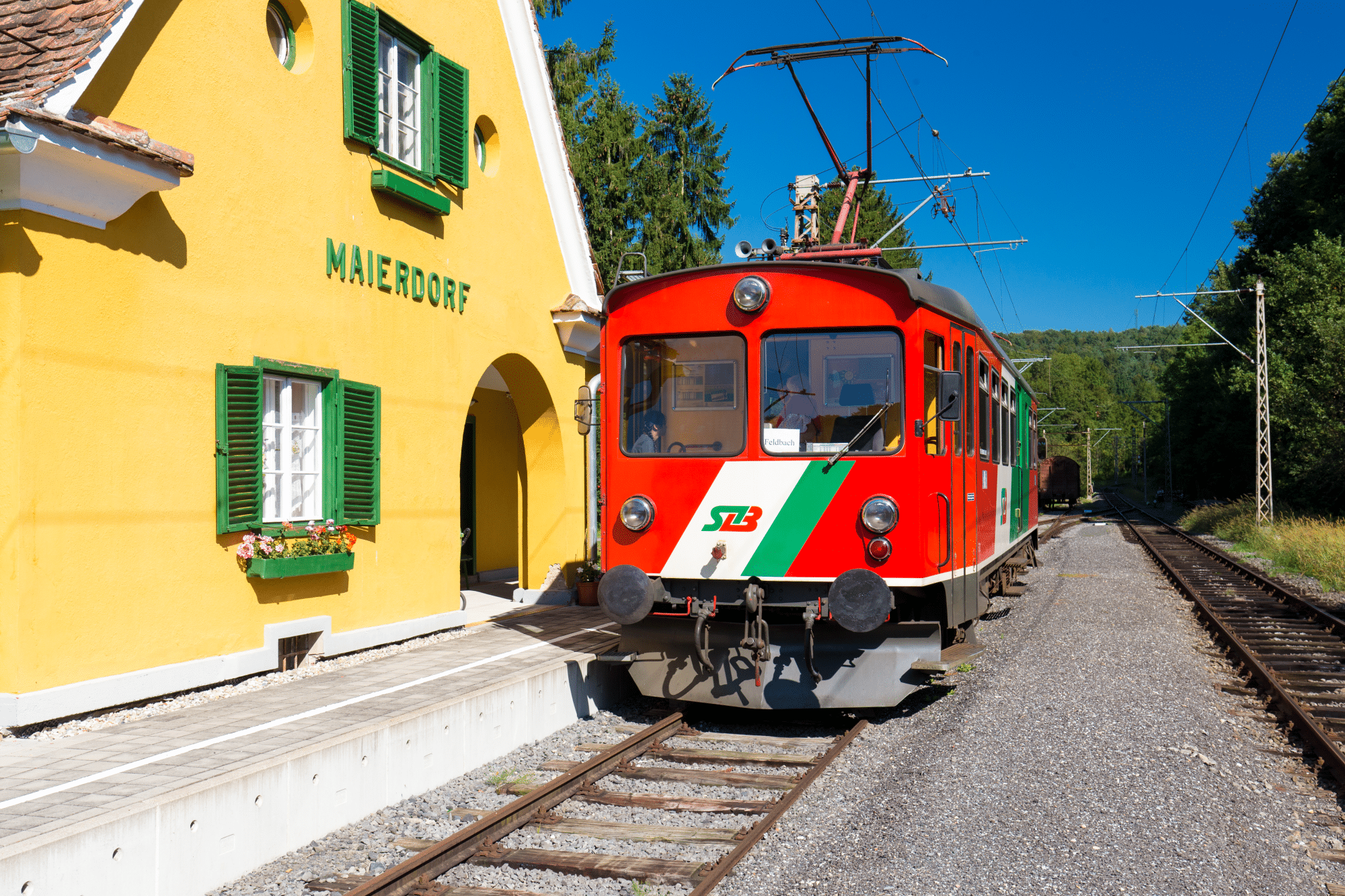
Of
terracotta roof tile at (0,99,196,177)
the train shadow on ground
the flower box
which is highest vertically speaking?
terracotta roof tile at (0,99,196,177)

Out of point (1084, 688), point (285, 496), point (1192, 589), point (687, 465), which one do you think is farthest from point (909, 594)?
point (1192, 589)

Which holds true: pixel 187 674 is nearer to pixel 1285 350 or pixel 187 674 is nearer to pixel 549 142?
pixel 549 142

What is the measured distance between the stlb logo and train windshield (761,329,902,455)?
0.44 m

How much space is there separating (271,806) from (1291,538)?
74.4ft

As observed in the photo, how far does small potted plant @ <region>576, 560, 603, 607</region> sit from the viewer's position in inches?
491

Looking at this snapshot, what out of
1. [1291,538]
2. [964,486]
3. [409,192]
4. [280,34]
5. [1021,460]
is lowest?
[1291,538]

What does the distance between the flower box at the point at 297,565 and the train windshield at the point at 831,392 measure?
351 centimetres

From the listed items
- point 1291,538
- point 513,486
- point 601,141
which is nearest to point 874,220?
point 601,141

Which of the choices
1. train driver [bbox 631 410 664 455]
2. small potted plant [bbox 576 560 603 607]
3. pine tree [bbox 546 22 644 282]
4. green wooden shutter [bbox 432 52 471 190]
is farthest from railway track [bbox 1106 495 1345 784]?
pine tree [bbox 546 22 644 282]

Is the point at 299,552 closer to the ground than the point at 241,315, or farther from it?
closer to the ground

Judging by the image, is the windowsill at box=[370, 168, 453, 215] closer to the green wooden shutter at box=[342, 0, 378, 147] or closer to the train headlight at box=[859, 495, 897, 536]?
the green wooden shutter at box=[342, 0, 378, 147]

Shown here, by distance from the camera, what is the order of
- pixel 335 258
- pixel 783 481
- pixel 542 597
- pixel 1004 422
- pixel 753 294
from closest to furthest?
pixel 783 481, pixel 753 294, pixel 335 258, pixel 1004 422, pixel 542 597

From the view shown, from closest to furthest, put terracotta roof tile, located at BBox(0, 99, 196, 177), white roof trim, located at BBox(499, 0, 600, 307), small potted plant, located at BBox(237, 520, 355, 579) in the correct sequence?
terracotta roof tile, located at BBox(0, 99, 196, 177) → small potted plant, located at BBox(237, 520, 355, 579) → white roof trim, located at BBox(499, 0, 600, 307)

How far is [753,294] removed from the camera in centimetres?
752
